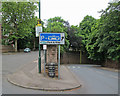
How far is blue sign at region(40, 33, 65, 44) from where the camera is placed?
10.6 m

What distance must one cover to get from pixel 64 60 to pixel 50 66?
25.9m

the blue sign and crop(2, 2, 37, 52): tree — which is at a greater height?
crop(2, 2, 37, 52): tree

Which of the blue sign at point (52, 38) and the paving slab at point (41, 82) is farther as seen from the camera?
the blue sign at point (52, 38)

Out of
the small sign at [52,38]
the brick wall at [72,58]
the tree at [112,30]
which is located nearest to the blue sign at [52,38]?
the small sign at [52,38]

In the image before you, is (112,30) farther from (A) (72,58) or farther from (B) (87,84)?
(A) (72,58)

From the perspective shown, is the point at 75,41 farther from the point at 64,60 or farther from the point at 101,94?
the point at 101,94

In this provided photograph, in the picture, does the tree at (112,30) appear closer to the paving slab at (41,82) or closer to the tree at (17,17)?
the paving slab at (41,82)

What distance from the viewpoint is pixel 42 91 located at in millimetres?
7250

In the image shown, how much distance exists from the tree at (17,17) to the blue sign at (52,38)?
2547 cm

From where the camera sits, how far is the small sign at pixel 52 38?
35.0ft

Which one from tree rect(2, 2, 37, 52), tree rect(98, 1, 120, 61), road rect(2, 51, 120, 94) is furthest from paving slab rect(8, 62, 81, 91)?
tree rect(2, 2, 37, 52)

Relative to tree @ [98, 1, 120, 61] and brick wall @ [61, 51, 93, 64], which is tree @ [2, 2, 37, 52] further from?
tree @ [98, 1, 120, 61]

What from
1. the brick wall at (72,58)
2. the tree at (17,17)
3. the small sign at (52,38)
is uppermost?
the tree at (17,17)

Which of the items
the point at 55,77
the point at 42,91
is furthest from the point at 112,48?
the point at 42,91
